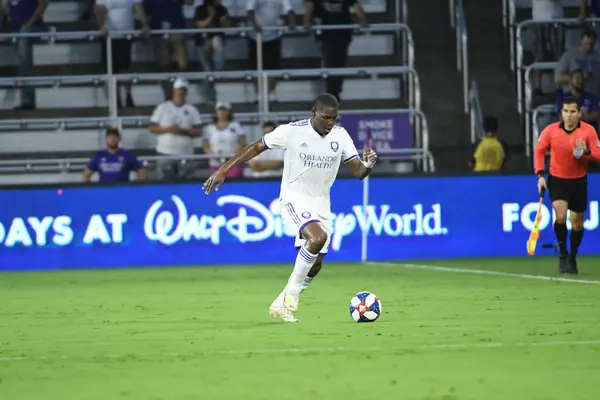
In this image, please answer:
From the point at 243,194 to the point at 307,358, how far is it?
1330cm

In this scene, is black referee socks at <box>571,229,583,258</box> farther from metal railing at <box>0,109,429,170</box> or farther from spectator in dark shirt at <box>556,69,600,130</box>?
metal railing at <box>0,109,429,170</box>

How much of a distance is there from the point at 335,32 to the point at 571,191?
28.8 ft

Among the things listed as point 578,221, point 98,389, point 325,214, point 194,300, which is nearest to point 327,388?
point 98,389

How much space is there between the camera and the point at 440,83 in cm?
2838

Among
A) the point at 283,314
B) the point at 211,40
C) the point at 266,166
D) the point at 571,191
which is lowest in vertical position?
the point at 283,314

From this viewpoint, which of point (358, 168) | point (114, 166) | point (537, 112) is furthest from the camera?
point (537, 112)

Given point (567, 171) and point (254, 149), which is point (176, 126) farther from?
point (254, 149)

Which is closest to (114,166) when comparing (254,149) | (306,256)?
(254,149)

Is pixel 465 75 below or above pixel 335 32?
below

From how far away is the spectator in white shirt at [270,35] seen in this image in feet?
88.3

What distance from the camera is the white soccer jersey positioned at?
13.8 metres

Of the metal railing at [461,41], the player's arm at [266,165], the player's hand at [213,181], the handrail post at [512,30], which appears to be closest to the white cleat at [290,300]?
the player's hand at [213,181]

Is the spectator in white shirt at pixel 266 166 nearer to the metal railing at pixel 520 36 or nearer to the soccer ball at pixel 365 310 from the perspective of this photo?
the metal railing at pixel 520 36

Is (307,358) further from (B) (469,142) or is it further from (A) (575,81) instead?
(B) (469,142)
